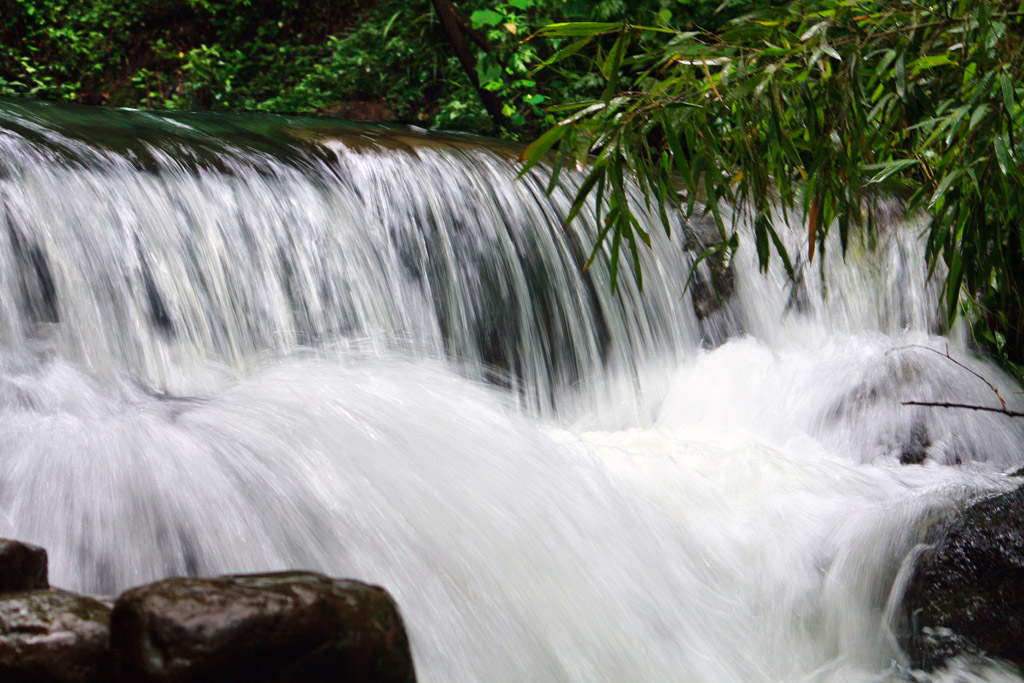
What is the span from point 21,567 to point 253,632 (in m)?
0.59

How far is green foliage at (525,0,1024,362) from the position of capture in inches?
105

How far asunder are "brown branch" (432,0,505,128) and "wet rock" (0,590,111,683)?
6795mm

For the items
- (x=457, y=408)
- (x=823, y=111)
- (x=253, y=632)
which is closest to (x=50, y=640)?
(x=253, y=632)

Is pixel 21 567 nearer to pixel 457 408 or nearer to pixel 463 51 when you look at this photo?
pixel 457 408

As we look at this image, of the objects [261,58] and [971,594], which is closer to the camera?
[971,594]

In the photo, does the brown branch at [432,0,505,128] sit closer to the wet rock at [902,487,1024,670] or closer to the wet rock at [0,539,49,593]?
the wet rock at [902,487,1024,670]

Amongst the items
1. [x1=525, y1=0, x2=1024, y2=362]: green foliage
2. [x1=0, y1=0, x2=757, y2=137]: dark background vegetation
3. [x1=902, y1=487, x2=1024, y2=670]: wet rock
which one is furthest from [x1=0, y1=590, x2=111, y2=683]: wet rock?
[x1=0, y1=0, x2=757, y2=137]: dark background vegetation

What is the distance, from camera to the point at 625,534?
10.1 feet

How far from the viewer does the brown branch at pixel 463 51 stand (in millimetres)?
7844

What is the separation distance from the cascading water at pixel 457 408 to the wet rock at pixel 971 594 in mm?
68

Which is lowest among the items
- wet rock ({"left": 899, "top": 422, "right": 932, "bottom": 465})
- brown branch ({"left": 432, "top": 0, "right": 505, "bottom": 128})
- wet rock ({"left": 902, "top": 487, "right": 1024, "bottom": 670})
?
wet rock ({"left": 899, "top": 422, "right": 932, "bottom": 465})

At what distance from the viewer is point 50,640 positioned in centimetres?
168

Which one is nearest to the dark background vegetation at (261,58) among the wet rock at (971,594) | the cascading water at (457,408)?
the cascading water at (457,408)

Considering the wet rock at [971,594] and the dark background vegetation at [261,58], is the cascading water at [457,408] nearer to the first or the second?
the wet rock at [971,594]
